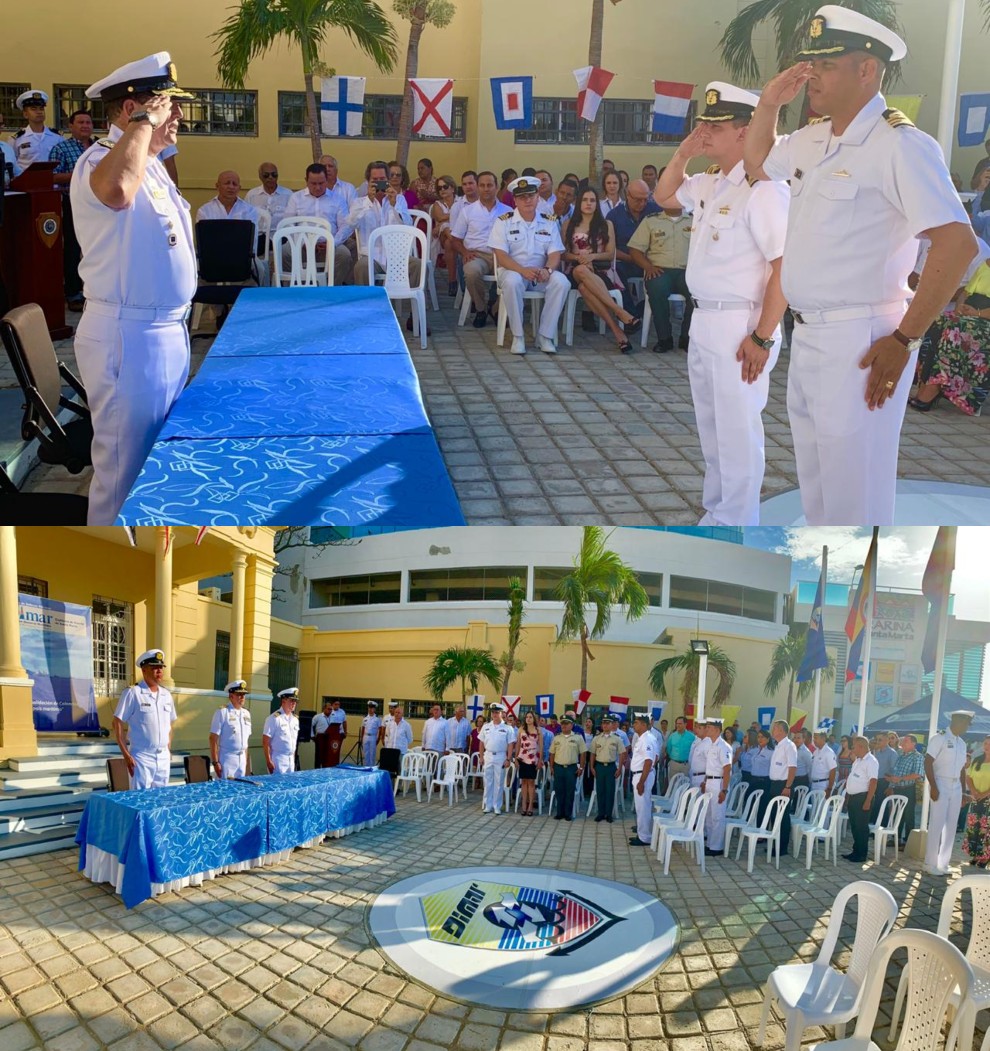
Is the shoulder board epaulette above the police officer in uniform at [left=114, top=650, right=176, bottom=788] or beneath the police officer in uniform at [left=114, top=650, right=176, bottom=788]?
above

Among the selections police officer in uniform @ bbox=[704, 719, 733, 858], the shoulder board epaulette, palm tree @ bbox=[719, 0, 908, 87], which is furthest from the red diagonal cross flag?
police officer in uniform @ bbox=[704, 719, 733, 858]

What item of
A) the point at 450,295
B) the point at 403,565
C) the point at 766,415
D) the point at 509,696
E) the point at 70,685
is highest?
the point at 450,295

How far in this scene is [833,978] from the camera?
2172 mm

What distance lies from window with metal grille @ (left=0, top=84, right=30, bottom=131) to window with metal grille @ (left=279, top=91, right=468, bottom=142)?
1259mm

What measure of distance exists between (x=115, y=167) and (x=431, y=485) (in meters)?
1.38

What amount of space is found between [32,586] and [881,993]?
2243 mm

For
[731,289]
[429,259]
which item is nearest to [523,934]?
[731,289]

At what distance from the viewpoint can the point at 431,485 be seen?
8.94ft

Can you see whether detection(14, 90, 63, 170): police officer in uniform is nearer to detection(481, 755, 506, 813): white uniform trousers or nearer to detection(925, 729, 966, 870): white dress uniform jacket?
detection(481, 755, 506, 813): white uniform trousers

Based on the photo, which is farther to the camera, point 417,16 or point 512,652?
point 417,16

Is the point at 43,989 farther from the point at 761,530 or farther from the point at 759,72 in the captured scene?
the point at 759,72

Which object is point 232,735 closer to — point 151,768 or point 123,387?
point 151,768

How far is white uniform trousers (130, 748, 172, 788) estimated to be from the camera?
3125 millimetres

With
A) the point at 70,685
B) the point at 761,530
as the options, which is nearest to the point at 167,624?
the point at 70,685
